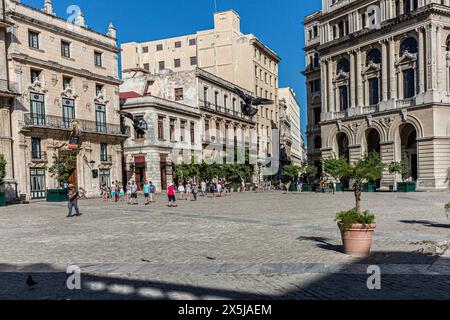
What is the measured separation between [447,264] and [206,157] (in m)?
44.9

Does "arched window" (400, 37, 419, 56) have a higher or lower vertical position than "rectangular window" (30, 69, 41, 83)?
higher

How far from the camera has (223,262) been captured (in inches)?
336

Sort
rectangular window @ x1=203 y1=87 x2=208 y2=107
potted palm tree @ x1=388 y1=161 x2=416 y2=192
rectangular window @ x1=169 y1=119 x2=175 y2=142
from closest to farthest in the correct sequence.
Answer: potted palm tree @ x1=388 y1=161 x2=416 y2=192
rectangular window @ x1=169 y1=119 x2=175 y2=142
rectangular window @ x1=203 y1=87 x2=208 y2=107

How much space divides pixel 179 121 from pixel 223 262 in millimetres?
41047

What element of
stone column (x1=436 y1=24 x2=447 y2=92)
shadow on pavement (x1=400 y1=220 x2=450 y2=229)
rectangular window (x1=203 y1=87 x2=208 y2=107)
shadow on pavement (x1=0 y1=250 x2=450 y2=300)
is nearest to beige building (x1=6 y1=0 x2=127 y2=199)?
rectangular window (x1=203 y1=87 x2=208 y2=107)

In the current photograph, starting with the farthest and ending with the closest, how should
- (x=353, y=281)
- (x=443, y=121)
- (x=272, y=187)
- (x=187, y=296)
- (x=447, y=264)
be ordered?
(x=272, y=187)
(x=443, y=121)
(x=447, y=264)
(x=353, y=281)
(x=187, y=296)

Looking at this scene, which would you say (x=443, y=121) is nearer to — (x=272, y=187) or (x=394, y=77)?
(x=394, y=77)

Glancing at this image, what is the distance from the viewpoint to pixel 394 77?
136 ft

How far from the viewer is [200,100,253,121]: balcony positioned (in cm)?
5359

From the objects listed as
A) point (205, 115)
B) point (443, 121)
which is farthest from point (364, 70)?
point (205, 115)

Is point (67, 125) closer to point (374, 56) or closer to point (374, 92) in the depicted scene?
point (374, 92)

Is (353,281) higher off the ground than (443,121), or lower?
lower

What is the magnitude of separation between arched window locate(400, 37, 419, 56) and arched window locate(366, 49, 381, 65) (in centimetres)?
276

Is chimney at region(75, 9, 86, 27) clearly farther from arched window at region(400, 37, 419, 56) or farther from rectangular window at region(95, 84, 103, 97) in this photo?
arched window at region(400, 37, 419, 56)
